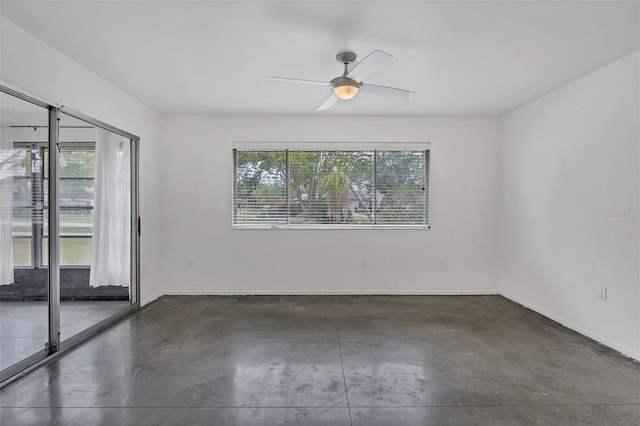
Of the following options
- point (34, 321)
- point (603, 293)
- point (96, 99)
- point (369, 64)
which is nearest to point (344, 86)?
point (369, 64)

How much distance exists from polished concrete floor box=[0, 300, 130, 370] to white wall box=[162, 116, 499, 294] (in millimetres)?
944

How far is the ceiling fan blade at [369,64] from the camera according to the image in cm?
207

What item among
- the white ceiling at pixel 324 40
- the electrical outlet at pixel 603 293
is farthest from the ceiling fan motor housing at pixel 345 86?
the electrical outlet at pixel 603 293

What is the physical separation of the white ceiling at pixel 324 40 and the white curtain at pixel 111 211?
2.75 feet

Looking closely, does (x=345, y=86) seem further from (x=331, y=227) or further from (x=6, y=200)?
(x=6, y=200)

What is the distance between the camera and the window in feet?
14.5

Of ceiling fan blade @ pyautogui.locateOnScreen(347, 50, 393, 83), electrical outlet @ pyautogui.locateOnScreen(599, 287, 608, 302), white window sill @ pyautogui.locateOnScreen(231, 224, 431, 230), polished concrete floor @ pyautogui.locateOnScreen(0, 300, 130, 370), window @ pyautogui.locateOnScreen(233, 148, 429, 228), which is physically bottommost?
polished concrete floor @ pyautogui.locateOnScreen(0, 300, 130, 370)

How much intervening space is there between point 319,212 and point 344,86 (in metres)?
2.23

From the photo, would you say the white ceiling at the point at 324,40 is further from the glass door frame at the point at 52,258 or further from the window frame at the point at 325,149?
the window frame at the point at 325,149

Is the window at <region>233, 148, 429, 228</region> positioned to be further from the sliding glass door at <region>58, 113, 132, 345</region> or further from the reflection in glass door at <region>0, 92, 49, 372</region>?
the reflection in glass door at <region>0, 92, 49, 372</region>

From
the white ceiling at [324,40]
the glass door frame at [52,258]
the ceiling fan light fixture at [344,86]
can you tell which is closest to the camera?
the white ceiling at [324,40]

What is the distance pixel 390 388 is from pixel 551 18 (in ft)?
9.28

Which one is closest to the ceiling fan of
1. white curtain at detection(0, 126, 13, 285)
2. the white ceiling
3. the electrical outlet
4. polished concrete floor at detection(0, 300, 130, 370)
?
the white ceiling

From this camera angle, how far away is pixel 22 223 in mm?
3080
